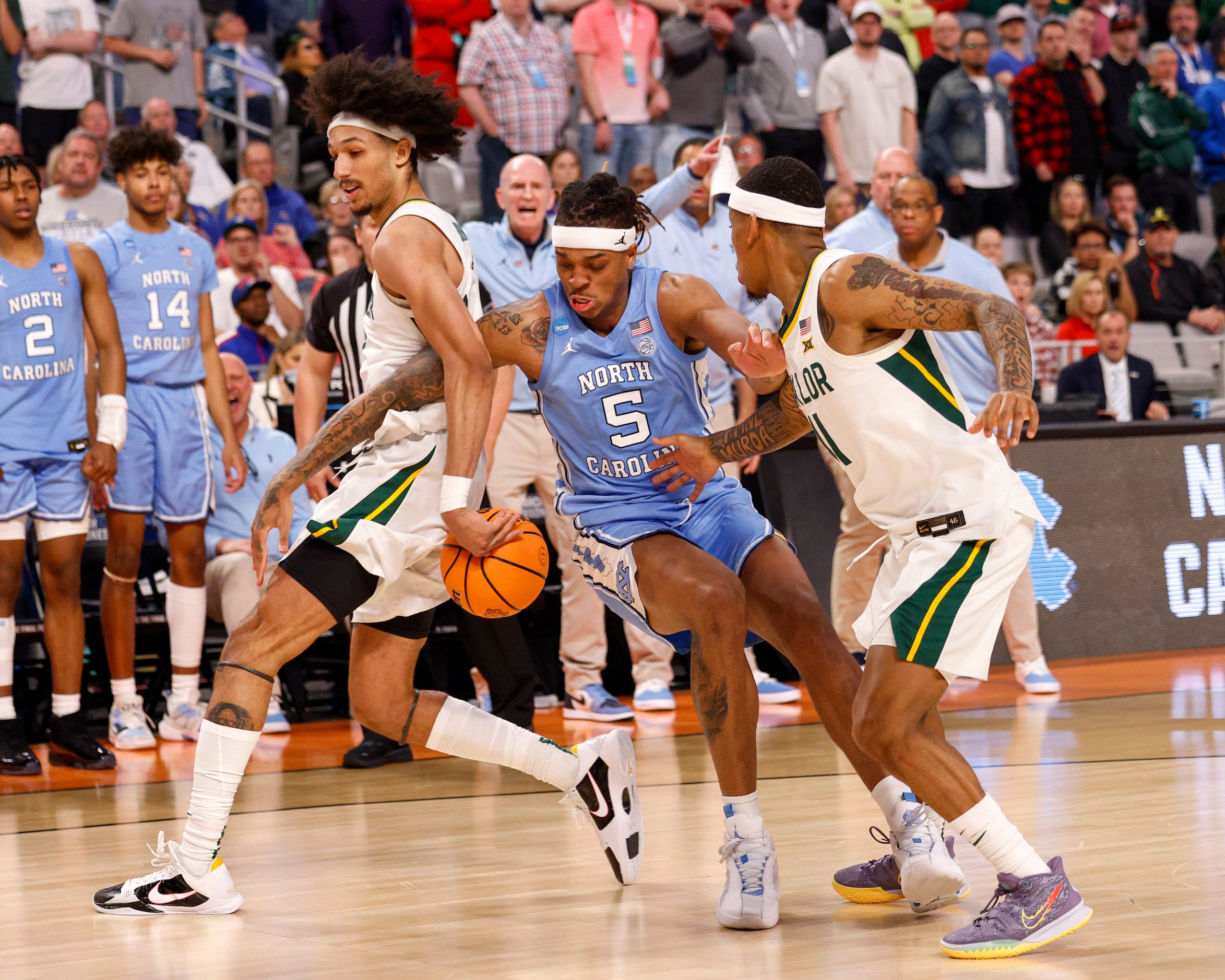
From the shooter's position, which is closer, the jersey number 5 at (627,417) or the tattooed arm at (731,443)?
the tattooed arm at (731,443)

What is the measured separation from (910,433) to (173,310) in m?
4.49

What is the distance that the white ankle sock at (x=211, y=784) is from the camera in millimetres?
4258

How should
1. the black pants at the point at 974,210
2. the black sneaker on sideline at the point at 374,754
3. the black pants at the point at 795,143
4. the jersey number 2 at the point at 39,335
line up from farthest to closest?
the black pants at the point at 974,210, the black pants at the point at 795,143, the jersey number 2 at the point at 39,335, the black sneaker on sideline at the point at 374,754

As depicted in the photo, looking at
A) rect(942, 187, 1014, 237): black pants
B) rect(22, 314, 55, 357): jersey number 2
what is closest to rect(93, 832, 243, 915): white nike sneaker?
rect(22, 314, 55, 357): jersey number 2

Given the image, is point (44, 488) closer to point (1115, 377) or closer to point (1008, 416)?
point (1008, 416)

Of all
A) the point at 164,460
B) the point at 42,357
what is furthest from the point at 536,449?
the point at 42,357

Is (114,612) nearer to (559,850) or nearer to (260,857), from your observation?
(260,857)

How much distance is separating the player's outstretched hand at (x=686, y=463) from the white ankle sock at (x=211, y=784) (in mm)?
1323

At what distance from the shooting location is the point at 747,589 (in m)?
4.41

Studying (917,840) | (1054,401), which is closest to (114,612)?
(917,840)

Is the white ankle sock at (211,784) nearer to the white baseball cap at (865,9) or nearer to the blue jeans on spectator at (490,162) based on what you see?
the blue jeans on spectator at (490,162)

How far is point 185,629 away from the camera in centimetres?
738

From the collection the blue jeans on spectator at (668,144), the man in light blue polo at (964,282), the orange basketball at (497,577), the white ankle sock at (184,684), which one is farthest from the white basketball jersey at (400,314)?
the blue jeans on spectator at (668,144)

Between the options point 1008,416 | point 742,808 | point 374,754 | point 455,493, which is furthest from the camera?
point 374,754
